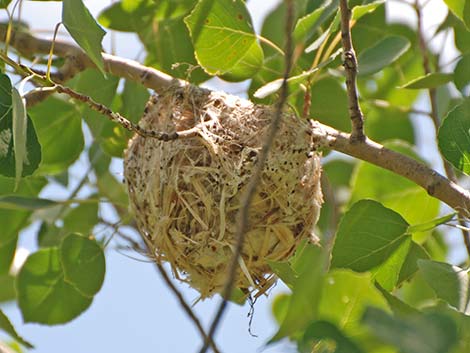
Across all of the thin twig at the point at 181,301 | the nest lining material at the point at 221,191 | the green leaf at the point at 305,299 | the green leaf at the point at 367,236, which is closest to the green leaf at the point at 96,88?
the nest lining material at the point at 221,191

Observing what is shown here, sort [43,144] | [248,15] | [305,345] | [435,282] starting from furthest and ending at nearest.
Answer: [43,144]
[248,15]
[435,282]
[305,345]

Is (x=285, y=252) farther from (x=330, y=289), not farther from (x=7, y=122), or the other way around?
(x=7, y=122)

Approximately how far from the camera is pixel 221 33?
8.28ft

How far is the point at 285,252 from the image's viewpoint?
2574 mm

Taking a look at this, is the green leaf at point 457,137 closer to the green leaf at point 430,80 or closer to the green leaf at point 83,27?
the green leaf at point 430,80

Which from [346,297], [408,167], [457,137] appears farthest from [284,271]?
[457,137]

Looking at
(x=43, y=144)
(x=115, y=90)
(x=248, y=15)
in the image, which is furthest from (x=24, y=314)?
(x=248, y=15)

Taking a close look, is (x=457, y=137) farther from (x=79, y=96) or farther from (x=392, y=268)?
(x=79, y=96)

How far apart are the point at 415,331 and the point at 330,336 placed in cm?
19

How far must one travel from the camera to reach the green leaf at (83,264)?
276cm

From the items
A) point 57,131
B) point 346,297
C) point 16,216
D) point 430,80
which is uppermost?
point 430,80

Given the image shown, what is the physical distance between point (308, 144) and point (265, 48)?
64 cm

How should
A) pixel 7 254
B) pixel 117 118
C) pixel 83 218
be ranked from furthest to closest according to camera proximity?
pixel 83 218, pixel 7 254, pixel 117 118

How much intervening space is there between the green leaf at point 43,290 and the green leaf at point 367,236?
93 centimetres
